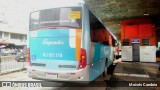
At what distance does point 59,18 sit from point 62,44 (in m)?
0.87

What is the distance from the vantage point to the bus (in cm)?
609

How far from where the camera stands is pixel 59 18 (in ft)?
21.0

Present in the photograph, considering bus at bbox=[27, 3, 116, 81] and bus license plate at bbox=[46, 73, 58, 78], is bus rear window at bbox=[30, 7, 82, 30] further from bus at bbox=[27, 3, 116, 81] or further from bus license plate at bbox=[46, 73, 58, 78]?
bus license plate at bbox=[46, 73, 58, 78]

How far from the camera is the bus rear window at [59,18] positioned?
628cm

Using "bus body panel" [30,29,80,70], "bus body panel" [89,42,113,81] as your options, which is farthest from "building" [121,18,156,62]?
"bus body panel" [30,29,80,70]

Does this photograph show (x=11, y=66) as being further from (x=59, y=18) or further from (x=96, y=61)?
(x=59, y=18)

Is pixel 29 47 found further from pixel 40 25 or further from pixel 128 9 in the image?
pixel 128 9

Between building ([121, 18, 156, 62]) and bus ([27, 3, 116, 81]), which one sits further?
building ([121, 18, 156, 62])

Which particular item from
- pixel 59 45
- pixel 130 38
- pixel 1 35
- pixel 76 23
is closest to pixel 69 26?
pixel 76 23

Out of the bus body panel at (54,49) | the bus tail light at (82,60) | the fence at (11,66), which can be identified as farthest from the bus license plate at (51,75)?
the fence at (11,66)
